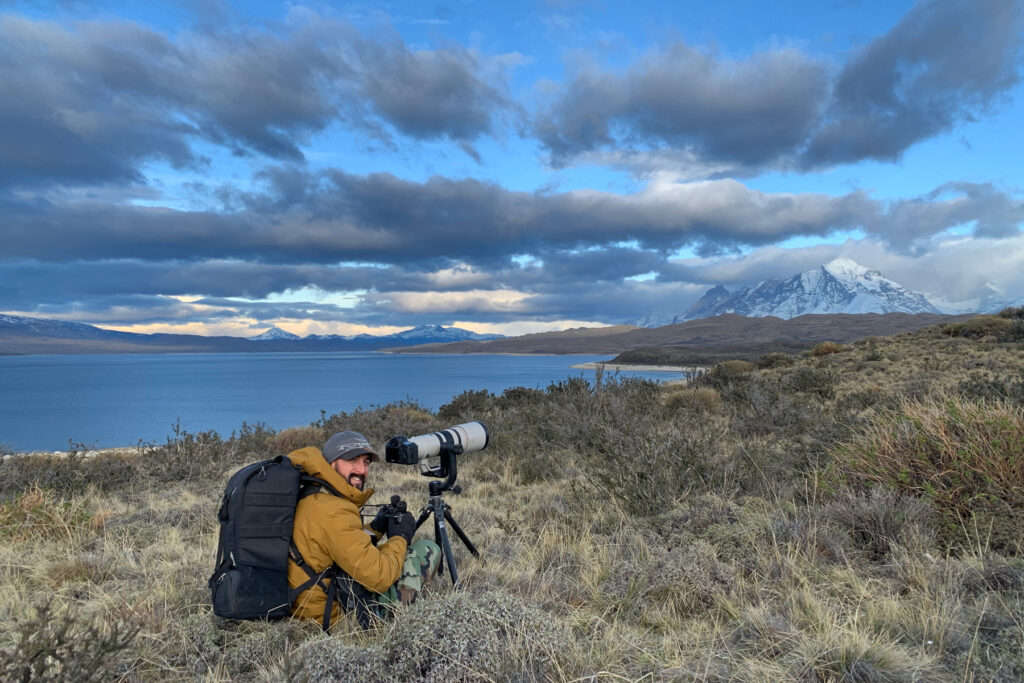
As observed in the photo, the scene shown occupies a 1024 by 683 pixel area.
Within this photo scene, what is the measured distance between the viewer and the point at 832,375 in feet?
48.5

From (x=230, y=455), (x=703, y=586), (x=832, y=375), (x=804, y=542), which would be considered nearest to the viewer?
(x=703, y=586)

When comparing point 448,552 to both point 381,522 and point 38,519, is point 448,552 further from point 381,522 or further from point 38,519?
point 38,519

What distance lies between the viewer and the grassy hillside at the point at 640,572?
2.34 meters

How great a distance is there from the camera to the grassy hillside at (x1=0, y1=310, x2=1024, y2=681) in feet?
7.67

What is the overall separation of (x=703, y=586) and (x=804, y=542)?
984 mm

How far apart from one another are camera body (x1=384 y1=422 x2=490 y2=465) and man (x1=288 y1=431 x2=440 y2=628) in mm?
249

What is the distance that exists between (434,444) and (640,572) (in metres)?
1.39

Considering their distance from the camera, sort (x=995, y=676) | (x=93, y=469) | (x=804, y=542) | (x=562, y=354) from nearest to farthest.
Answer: (x=995, y=676) < (x=804, y=542) < (x=93, y=469) < (x=562, y=354)

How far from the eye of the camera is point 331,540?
2.65m

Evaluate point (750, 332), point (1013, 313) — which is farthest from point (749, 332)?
point (1013, 313)

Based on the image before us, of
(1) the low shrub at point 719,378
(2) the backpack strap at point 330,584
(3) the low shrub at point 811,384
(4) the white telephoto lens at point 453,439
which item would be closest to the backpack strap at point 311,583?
(2) the backpack strap at point 330,584

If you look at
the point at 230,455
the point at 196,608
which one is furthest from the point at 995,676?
the point at 230,455

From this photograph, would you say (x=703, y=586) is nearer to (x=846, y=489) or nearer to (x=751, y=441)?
(x=846, y=489)

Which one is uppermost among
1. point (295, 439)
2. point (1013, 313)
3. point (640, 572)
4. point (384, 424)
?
point (1013, 313)
